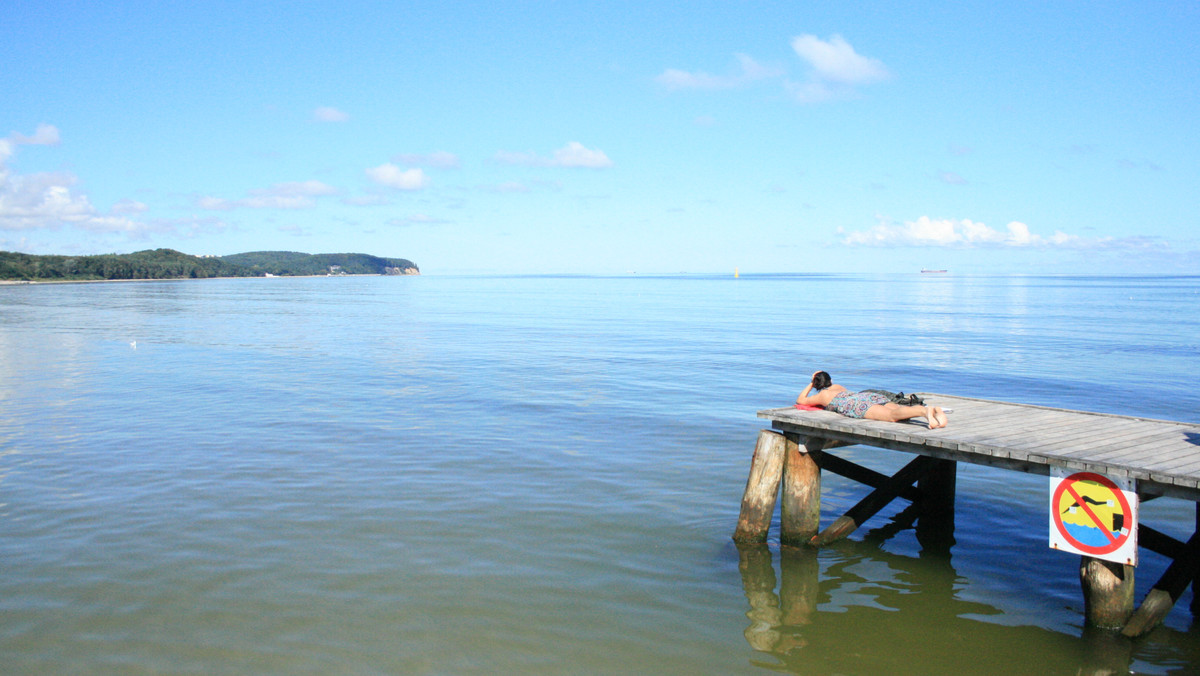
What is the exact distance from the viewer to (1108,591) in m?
7.87

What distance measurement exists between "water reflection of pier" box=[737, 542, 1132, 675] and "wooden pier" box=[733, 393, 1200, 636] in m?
0.43

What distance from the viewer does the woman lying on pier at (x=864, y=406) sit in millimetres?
9148

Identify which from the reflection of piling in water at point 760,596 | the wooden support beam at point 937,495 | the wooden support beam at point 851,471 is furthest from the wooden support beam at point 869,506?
the reflection of piling in water at point 760,596

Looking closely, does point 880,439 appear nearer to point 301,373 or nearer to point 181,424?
point 181,424

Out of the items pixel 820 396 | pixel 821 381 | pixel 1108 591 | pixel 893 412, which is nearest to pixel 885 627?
pixel 1108 591

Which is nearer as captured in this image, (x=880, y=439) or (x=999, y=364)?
(x=880, y=439)

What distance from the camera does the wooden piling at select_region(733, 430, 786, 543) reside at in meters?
10.1

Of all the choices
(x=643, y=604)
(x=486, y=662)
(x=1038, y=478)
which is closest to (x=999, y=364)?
(x=1038, y=478)

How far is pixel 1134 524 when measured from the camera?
7.41m

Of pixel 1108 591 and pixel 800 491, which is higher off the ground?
pixel 800 491

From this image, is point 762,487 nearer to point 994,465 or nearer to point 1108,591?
point 994,465

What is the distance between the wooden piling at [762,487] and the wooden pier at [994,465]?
0.04 feet

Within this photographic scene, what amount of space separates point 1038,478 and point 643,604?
27.7ft

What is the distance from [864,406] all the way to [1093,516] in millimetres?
2838
